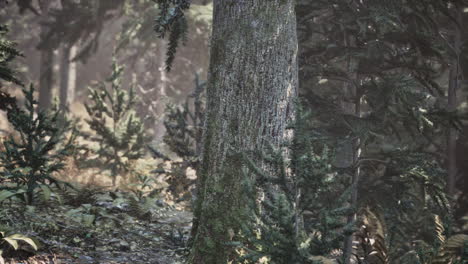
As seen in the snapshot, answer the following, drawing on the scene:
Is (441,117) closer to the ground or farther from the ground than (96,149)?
farther from the ground

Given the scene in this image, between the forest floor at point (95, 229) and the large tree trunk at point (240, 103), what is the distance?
98 centimetres

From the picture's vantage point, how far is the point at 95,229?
252 inches

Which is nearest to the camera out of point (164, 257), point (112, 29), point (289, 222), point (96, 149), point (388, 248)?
point (289, 222)

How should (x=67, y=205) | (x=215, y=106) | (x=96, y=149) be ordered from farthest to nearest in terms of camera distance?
(x=96, y=149) → (x=67, y=205) → (x=215, y=106)

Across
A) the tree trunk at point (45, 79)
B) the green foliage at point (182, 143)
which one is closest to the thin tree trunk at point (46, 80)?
the tree trunk at point (45, 79)

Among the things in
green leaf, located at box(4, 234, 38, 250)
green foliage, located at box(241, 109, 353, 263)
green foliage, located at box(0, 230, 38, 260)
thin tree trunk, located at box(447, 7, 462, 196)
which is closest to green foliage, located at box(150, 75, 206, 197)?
thin tree trunk, located at box(447, 7, 462, 196)

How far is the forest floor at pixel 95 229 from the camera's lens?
211 inches

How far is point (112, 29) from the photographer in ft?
127

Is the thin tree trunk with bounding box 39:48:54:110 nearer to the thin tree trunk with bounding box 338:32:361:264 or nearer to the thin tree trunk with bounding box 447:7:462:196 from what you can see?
the thin tree trunk with bounding box 338:32:361:264

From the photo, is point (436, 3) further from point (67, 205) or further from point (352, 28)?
point (67, 205)

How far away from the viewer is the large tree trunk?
5.43 m

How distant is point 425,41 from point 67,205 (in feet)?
19.6

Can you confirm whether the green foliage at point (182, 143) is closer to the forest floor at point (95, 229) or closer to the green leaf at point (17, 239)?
the forest floor at point (95, 229)

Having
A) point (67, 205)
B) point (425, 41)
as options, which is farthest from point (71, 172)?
point (425, 41)
